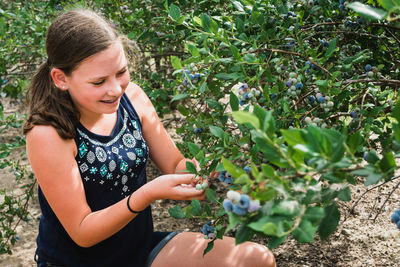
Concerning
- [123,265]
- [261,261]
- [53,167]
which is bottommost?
[123,265]

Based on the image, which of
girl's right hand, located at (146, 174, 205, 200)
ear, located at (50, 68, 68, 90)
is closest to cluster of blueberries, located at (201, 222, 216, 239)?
girl's right hand, located at (146, 174, 205, 200)

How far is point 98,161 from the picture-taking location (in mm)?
1757

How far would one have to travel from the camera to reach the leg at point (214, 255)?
1.80 metres

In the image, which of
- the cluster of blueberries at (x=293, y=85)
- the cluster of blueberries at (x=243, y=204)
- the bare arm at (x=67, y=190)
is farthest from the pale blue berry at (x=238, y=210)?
the bare arm at (x=67, y=190)

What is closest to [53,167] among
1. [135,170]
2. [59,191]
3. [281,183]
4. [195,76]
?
[59,191]

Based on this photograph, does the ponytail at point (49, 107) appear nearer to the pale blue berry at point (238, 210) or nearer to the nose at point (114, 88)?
the nose at point (114, 88)

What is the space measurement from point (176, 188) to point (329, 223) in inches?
27.6

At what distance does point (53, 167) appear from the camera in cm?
160

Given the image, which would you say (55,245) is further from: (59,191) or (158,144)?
(158,144)

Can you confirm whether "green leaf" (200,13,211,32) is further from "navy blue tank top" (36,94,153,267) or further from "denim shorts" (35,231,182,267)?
"denim shorts" (35,231,182,267)

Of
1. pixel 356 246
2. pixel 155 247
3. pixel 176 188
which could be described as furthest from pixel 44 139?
pixel 356 246

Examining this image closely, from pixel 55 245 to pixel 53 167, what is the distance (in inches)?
16.2

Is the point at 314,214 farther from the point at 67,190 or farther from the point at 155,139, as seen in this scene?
the point at 155,139

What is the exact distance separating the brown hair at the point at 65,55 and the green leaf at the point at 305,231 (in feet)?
3.61
